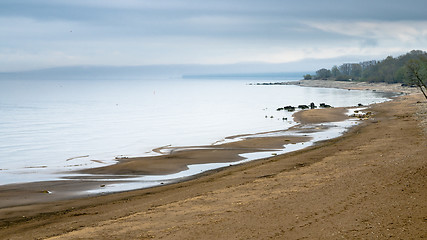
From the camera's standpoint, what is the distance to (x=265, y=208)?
13922mm

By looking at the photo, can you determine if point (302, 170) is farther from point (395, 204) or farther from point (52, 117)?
point (52, 117)

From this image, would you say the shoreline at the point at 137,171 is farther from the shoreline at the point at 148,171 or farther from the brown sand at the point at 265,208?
the brown sand at the point at 265,208

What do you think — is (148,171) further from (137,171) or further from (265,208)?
(265,208)

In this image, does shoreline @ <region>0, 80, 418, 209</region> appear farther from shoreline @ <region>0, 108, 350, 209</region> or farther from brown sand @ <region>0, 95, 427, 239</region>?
brown sand @ <region>0, 95, 427, 239</region>

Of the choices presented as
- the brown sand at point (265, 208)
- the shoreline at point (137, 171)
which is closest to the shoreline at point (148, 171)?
the shoreline at point (137, 171)

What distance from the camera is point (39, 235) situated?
1327cm

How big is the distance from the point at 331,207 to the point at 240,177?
7.24 metres

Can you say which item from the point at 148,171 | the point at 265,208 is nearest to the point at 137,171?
the point at 148,171

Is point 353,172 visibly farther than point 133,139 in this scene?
No

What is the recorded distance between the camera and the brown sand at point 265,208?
1182cm

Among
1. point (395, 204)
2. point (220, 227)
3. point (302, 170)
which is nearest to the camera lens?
point (220, 227)

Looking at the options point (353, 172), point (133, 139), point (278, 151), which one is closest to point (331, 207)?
point (353, 172)

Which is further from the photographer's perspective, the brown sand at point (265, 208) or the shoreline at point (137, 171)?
the shoreline at point (137, 171)

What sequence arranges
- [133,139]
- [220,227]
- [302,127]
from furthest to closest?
[302,127] < [133,139] < [220,227]
